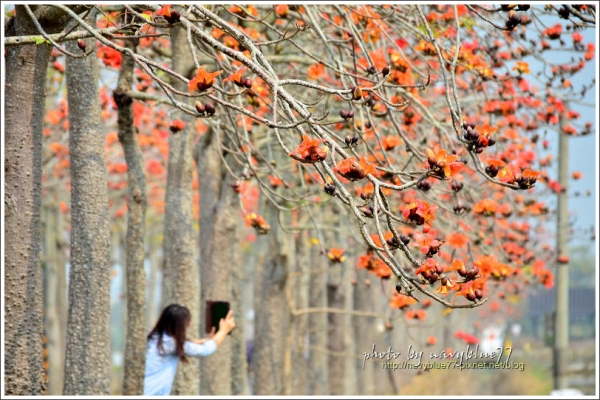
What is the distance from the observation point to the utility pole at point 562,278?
1254 cm

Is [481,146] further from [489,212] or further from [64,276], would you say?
[64,276]

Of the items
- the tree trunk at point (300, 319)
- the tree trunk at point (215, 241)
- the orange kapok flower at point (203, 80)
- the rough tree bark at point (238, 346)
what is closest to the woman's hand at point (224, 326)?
the tree trunk at point (215, 241)

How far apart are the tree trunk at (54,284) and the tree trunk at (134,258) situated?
319 inches

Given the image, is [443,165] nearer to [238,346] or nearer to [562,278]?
[238,346]

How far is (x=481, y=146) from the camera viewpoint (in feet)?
12.4

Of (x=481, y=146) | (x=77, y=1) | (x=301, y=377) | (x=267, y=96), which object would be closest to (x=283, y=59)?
(x=267, y=96)

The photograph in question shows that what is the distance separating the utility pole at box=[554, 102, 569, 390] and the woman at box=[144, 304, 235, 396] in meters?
6.89

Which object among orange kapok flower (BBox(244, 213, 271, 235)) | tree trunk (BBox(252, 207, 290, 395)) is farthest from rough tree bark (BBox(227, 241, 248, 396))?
orange kapok flower (BBox(244, 213, 271, 235))

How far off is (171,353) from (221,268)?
227 centimetres

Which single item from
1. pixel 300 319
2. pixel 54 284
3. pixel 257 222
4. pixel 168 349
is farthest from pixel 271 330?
pixel 54 284

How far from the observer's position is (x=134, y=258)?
681 cm

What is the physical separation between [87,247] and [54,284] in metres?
10.1

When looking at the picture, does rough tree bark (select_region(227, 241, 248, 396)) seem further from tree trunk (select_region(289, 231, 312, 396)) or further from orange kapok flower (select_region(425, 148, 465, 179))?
orange kapok flower (select_region(425, 148, 465, 179))

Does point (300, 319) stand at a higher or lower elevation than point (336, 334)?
higher
